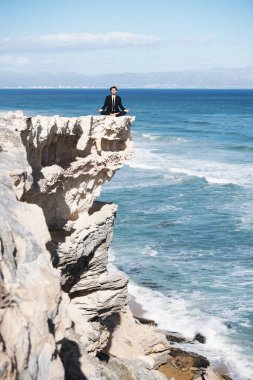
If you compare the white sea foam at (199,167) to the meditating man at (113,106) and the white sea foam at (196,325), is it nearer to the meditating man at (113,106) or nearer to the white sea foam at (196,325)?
the white sea foam at (196,325)

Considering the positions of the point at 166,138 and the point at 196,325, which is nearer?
the point at 196,325

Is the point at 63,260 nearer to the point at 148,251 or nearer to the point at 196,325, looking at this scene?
the point at 196,325

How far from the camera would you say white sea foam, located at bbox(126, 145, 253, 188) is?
46.7m

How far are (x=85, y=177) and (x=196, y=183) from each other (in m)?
30.5

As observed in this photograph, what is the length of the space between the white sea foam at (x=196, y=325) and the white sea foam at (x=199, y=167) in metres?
22.2

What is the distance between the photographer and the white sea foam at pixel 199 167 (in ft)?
153

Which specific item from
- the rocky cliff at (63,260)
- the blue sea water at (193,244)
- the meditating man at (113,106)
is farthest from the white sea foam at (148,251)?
the meditating man at (113,106)

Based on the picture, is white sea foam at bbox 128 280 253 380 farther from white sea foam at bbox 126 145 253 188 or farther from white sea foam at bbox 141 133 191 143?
white sea foam at bbox 141 133 191 143

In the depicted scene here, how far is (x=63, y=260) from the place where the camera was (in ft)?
42.3

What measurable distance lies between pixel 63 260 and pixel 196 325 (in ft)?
35.0

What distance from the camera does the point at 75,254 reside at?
13422mm

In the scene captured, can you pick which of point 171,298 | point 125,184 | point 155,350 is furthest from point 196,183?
point 155,350

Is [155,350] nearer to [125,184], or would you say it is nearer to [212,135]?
[125,184]

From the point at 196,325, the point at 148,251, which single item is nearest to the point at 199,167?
the point at 148,251
